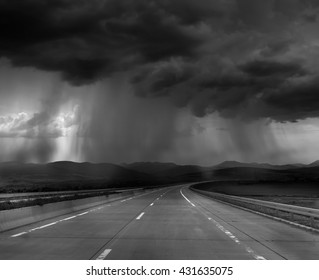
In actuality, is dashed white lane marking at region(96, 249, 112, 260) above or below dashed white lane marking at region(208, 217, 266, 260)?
above

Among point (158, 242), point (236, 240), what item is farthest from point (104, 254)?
point (236, 240)

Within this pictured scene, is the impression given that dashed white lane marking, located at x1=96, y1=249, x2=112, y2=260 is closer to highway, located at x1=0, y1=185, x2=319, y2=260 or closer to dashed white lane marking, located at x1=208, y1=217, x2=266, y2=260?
highway, located at x1=0, y1=185, x2=319, y2=260

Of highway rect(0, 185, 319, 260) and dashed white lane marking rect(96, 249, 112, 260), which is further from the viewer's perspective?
highway rect(0, 185, 319, 260)

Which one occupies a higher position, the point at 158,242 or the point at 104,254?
the point at 104,254

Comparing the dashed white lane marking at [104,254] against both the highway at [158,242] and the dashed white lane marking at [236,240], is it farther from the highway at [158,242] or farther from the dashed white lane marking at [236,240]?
the dashed white lane marking at [236,240]

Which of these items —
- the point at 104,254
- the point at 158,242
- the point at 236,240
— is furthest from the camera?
the point at 236,240

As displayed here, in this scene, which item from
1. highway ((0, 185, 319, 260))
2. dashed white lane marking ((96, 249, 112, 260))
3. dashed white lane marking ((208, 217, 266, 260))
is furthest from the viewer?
highway ((0, 185, 319, 260))

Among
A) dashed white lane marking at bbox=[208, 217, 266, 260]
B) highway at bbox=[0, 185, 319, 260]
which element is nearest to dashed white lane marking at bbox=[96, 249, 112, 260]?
highway at bbox=[0, 185, 319, 260]

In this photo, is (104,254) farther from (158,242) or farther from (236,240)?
(236,240)

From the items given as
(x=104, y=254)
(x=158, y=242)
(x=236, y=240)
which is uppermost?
(x=104, y=254)

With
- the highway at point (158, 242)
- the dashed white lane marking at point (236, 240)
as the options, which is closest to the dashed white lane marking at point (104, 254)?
the highway at point (158, 242)

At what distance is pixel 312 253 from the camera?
993 centimetres
